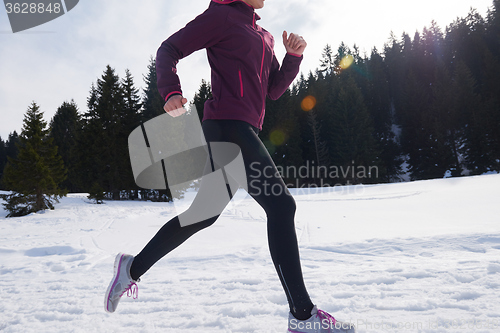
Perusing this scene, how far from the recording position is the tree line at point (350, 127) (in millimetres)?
17562

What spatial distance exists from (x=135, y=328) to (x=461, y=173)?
31.7m

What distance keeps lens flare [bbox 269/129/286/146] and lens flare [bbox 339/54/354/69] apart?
2367 cm

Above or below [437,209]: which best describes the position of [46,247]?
below

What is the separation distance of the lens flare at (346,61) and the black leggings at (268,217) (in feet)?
156

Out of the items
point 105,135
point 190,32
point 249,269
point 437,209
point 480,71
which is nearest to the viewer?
point 190,32

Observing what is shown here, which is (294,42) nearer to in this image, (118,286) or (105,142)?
(118,286)

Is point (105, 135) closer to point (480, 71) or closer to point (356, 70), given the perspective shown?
point (356, 70)

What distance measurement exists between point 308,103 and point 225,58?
1222 inches

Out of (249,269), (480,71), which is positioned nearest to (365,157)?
(480,71)

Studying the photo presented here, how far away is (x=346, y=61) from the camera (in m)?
45.8

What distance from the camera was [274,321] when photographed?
1562 mm

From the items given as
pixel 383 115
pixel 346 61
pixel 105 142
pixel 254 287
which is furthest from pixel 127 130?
pixel 346 61
